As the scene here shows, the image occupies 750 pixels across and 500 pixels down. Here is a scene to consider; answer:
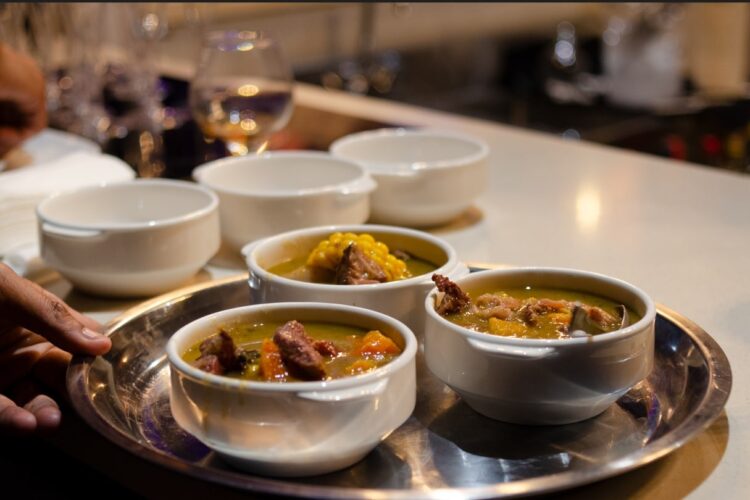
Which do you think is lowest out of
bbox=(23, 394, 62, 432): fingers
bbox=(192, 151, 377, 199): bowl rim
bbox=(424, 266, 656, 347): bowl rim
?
bbox=(23, 394, 62, 432): fingers

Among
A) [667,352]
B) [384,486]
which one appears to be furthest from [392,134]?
[384,486]

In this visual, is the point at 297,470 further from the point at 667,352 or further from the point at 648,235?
the point at 648,235

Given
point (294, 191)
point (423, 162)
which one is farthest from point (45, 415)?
point (423, 162)

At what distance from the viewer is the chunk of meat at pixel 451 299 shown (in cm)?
93

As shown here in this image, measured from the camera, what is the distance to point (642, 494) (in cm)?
79

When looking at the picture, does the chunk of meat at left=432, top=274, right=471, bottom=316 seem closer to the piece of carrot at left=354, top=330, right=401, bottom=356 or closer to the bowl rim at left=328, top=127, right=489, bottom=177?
the piece of carrot at left=354, top=330, right=401, bottom=356

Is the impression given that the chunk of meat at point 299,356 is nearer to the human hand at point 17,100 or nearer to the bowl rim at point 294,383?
the bowl rim at point 294,383

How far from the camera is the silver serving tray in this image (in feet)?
2.39

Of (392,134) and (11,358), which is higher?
(392,134)

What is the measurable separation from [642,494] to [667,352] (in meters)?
0.25

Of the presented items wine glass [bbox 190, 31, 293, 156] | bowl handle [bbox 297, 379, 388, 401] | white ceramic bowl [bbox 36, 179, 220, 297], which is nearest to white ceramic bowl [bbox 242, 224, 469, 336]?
white ceramic bowl [bbox 36, 179, 220, 297]

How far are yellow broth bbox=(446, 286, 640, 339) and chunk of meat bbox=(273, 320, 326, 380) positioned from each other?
0.53 ft

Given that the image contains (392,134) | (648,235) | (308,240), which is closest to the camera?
(308,240)


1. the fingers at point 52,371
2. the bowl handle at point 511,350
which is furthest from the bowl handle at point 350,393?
the fingers at point 52,371
